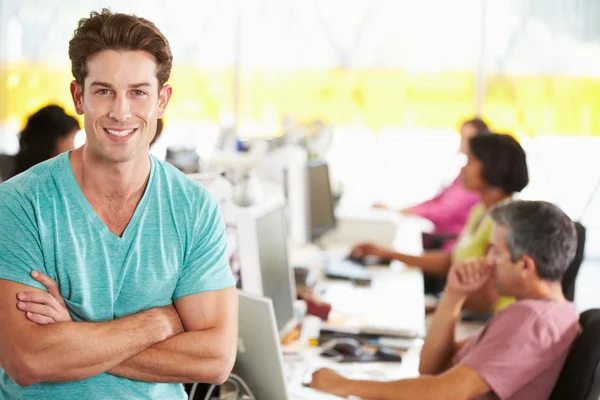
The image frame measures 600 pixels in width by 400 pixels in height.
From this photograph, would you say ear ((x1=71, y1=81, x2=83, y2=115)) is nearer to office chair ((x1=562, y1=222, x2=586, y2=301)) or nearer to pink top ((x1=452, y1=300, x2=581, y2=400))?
pink top ((x1=452, y1=300, x2=581, y2=400))

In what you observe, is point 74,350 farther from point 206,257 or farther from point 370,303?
point 370,303

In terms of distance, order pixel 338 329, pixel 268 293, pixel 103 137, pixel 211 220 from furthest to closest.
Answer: pixel 338 329 → pixel 268 293 → pixel 211 220 → pixel 103 137

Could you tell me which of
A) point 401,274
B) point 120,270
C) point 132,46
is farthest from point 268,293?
point 401,274

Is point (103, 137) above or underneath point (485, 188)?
above

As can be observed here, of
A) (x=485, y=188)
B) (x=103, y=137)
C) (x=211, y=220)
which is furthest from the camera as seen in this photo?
(x=485, y=188)

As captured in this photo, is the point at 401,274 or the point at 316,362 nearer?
the point at 316,362

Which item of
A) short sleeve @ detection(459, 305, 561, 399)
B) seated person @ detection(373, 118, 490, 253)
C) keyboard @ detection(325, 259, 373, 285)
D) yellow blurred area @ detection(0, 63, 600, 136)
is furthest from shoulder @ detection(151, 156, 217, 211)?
yellow blurred area @ detection(0, 63, 600, 136)

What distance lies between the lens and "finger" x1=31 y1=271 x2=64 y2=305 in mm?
1395

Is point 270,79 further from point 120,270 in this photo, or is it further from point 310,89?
point 120,270

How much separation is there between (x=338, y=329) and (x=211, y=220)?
3.77ft

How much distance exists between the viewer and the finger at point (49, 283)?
1395 millimetres

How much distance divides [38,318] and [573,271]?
202 centimetres

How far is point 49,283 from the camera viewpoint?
4.61 ft

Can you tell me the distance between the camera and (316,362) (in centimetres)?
234
